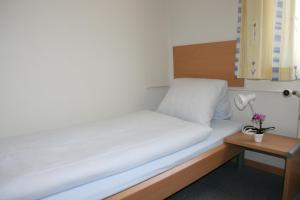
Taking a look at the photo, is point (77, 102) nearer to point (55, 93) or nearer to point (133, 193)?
point (55, 93)

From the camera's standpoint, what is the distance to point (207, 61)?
7.79 feet

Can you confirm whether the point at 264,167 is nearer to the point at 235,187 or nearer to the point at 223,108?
the point at 235,187

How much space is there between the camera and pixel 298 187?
5.49 feet

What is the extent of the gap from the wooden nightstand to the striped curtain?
497mm

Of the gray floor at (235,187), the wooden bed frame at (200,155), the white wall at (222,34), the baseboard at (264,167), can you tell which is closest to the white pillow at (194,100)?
the wooden bed frame at (200,155)

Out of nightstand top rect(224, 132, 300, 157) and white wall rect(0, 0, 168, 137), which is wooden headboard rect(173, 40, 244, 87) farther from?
nightstand top rect(224, 132, 300, 157)

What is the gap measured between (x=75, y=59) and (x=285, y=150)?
1.85 metres

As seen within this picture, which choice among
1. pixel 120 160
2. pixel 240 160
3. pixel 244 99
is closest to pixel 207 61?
pixel 244 99

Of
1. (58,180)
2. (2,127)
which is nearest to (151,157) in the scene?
(58,180)

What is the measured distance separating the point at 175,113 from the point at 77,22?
48.7 inches

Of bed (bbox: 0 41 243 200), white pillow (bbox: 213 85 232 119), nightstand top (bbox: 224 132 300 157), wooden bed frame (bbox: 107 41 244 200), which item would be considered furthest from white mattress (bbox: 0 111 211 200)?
white pillow (bbox: 213 85 232 119)

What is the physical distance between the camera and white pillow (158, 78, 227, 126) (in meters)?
1.94

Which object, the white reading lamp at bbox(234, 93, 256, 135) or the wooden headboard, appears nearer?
the white reading lamp at bbox(234, 93, 256, 135)

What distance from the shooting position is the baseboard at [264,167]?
2.02m
